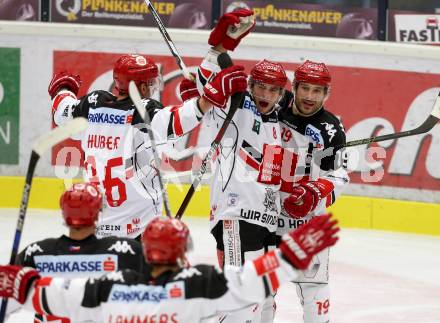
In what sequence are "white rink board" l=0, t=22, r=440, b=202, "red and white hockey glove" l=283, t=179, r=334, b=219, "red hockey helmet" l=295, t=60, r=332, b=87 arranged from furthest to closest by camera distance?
1. "white rink board" l=0, t=22, r=440, b=202
2. "red hockey helmet" l=295, t=60, r=332, b=87
3. "red and white hockey glove" l=283, t=179, r=334, b=219

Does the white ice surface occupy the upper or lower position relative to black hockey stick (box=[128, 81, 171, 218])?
lower

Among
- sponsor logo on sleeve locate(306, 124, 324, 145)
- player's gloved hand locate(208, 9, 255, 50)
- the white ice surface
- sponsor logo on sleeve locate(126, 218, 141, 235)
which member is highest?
player's gloved hand locate(208, 9, 255, 50)

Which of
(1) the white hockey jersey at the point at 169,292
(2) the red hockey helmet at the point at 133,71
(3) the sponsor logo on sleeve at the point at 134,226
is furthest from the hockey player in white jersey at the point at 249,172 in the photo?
(1) the white hockey jersey at the point at 169,292

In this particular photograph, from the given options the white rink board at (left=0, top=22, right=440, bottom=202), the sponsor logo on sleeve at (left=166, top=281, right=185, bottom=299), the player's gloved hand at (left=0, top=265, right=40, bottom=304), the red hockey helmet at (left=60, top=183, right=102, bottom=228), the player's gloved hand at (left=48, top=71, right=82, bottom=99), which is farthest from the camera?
the white rink board at (left=0, top=22, right=440, bottom=202)

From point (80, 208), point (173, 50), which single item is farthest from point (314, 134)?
point (80, 208)

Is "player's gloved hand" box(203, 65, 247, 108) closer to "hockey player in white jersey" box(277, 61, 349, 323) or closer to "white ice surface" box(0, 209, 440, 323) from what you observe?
"hockey player in white jersey" box(277, 61, 349, 323)

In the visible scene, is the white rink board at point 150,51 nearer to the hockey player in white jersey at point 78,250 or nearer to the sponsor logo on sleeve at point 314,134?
the sponsor logo on sleeve at point 314,134

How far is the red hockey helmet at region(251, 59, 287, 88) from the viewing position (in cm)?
476

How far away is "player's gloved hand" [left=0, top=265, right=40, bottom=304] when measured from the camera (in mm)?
3416

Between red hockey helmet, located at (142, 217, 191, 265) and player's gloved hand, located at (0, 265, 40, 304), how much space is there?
392 mm

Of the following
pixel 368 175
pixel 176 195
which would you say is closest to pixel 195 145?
pixel 176 195

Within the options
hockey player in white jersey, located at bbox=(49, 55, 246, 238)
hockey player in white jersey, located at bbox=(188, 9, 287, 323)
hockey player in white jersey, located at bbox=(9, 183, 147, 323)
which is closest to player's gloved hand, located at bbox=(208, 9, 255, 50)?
hockey player in white jersey, located at bbox=(188, 9, 287, 323)

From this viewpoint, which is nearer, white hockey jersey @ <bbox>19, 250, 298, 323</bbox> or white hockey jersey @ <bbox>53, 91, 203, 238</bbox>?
white hockey jersey @ <bbox>19, 250, 298, 323</bbox>

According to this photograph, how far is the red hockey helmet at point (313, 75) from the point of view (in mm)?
4848
